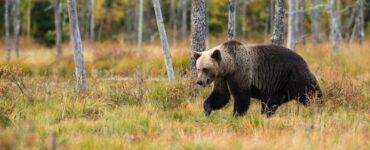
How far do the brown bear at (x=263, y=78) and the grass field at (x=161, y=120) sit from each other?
233 mm

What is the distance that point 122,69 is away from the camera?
20.5m

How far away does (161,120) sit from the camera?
996cm

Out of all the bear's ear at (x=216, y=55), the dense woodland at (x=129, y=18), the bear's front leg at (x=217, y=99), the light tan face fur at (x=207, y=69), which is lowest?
the dense woodland at (x=129, y=18)

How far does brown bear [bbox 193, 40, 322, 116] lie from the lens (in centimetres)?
1042

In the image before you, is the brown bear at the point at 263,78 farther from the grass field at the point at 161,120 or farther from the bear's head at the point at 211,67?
the grass field at the point at 161,120

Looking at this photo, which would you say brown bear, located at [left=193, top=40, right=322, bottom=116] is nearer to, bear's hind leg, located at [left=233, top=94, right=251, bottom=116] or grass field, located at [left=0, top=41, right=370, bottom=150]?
bear's hind leg, located at [left=233, top=94, right=251, bottom=116]

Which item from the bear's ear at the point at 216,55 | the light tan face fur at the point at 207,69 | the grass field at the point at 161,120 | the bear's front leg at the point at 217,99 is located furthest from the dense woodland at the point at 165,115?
the bear's ear at the point at 216,55

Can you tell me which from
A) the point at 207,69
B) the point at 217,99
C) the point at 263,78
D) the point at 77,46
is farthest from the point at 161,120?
the point at 77,46

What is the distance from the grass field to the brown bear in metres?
0.23

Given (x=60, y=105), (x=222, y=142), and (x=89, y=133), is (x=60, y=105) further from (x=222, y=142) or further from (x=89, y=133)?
(x=222, y=142)

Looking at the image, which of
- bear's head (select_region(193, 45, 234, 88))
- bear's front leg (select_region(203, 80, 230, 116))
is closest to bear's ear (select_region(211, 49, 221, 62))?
bear's head (select_region(193, 45, 234, 88))

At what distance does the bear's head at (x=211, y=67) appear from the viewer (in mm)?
10055

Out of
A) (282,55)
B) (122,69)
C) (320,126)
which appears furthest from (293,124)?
(122,69)

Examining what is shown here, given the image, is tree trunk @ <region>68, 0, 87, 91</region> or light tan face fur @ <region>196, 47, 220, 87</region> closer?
light tan face fur @ <region>196, 47, 220, 87</region>
